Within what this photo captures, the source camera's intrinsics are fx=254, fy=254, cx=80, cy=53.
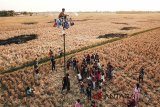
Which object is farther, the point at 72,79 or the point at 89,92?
the point at 72,79

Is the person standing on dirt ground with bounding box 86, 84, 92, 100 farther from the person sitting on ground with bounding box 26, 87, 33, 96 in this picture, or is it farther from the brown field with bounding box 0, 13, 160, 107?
the person sitting on ground with bounding box 26, 87, 33, 96

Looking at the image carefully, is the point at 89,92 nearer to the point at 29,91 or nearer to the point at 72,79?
the point at 72,79

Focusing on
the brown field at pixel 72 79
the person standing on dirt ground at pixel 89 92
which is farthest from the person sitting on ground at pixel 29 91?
the person standing on dirt ground at pixel 89 92

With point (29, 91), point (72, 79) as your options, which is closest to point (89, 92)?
point (72, 79)

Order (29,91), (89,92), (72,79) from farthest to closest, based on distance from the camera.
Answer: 1. (72,79)
2. (29,91)
3. (89,92)

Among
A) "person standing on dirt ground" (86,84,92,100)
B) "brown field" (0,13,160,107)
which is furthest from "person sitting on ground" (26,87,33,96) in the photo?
"person standing on dirt ground" (86,84,92,100)

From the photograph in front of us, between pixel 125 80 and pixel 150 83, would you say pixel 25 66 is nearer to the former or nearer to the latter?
pixel 125 80

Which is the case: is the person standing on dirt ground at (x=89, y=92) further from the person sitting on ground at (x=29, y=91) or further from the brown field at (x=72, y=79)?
the person sitting on ground at (x=29, y=91)

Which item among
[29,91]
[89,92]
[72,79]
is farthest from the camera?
[72,79]

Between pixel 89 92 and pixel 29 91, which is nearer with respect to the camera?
pixel 89 92

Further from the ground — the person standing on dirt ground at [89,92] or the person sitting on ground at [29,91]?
the person standing on dirt ground at [89,92]

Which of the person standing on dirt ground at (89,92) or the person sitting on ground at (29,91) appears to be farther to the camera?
the person sitting on ground at (29,91)

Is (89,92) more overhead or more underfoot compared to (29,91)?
more overhead

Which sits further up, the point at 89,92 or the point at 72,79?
the point at 89,92
